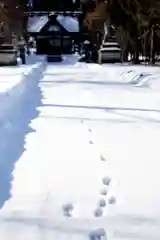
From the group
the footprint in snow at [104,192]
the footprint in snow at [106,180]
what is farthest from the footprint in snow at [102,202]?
the footprint in snow at [106,180]

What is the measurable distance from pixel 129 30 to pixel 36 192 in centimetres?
3848

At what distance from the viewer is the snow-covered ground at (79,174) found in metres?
5.13

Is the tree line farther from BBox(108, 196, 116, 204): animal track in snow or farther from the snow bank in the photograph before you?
BBox(108, 196, 116, 204): animal track in snow

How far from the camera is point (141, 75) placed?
28281 mm

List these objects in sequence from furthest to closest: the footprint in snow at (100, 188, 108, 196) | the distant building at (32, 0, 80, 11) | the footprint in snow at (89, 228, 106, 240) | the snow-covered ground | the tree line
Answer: the distant building at (32, 0, 80, 11)
the tree line
the footprint in snow at (100, 188, 108, 196)
the snow-covered ground
the footprint in snow at (89, 228, 106, 240)

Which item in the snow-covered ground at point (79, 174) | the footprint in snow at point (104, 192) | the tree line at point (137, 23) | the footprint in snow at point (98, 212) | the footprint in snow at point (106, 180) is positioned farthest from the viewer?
the tree line at point (137, 23)

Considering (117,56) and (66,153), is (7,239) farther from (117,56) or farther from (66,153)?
(117,56)

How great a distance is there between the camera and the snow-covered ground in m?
5.13

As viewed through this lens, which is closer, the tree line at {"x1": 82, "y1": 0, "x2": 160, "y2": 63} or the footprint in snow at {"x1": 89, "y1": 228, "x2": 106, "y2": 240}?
the footprint in snow at {"x1": 89, "y1": 228, "x2": 106, "y2": 240}

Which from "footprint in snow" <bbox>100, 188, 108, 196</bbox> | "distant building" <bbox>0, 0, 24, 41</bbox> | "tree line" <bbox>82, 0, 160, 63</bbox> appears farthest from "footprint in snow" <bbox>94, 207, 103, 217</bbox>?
"distant building" <bbox>0, 0, 24, 41</bbox>

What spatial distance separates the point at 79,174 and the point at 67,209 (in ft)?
5.02

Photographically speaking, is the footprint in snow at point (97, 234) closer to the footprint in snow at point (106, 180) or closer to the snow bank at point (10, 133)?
the snow bank at point (10, 133)

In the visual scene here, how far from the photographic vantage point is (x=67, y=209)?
5.70m

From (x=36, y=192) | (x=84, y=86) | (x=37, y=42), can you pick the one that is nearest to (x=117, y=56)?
(x=84, y=86)
